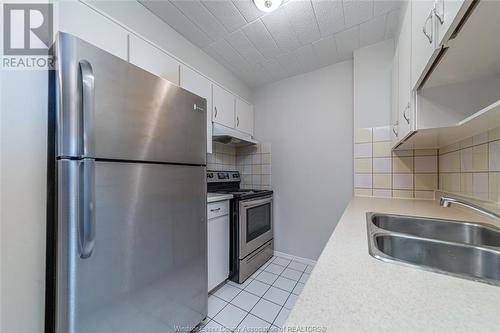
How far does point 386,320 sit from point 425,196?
1.80 m

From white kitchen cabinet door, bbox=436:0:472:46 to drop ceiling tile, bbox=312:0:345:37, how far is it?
102 centimetres

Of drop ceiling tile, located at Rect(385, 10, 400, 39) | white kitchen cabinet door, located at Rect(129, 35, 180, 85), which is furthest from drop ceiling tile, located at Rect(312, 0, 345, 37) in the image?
white kitchen cabinet door, located at Rect(129, 35, 180, 85)

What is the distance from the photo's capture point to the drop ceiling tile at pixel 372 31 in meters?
1.57

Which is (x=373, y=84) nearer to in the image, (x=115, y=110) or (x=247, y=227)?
(x=247, y=227)

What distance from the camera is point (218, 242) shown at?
67.3 inches

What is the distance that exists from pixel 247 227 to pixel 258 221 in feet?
0.77

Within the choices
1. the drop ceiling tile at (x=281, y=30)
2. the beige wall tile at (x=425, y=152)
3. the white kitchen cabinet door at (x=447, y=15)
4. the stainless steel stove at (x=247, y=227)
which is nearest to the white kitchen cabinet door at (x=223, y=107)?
the stainless steel stove at (x=247, y=227)

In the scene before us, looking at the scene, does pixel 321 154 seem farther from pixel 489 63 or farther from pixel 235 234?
pixel 489 63

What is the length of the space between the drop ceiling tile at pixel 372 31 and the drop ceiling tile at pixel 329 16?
0.65 feet

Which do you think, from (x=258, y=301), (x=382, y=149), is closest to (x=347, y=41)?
(x=382, y=149)

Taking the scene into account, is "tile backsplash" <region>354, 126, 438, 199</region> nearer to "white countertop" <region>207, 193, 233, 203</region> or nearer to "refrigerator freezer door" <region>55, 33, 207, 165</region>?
"white countertop" <region>207, 193, 233, 203</region>

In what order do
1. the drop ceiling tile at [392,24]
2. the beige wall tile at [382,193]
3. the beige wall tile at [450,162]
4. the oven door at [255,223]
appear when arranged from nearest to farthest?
the beige wall tile at [450,162] < the drop ceiling tile at [392,24] < the beige wall tile at [382,193] < the oven door at [255,223]

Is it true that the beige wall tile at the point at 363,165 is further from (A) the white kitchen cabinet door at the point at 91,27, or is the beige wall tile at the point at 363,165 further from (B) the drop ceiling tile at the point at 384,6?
(A) the white kitchen cabinet door at the point at 91,27

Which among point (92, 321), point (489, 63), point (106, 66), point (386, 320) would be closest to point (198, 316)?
point (92, 321)
